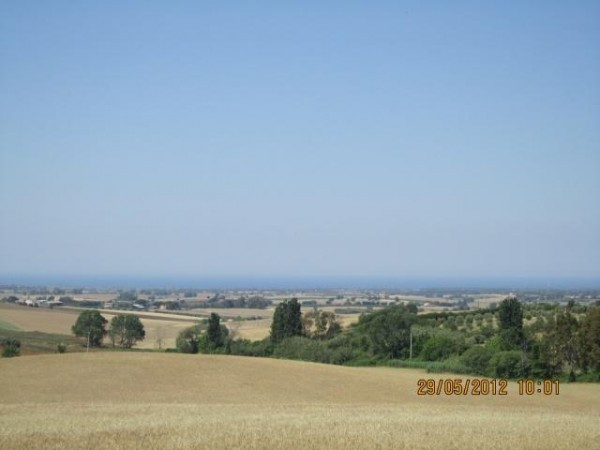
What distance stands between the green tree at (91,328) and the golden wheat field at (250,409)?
28.8m

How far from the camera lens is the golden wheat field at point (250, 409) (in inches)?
794

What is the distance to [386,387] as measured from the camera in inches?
1665

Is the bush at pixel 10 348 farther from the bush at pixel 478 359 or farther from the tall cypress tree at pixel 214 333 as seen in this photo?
the bush at pixel 478 359

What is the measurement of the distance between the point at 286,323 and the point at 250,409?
49.4m

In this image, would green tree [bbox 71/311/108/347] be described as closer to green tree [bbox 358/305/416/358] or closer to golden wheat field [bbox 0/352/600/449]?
golden wheat field [bbox 0/352/600/449]

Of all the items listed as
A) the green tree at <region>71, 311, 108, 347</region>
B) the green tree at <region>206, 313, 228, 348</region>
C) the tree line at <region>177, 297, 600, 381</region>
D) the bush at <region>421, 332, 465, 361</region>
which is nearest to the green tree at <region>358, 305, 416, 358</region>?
the tree line at <region>177, 297, 600, 381</region>

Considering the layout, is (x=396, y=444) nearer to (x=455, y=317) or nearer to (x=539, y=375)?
(x=539, y=375)

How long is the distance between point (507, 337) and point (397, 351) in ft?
42.1

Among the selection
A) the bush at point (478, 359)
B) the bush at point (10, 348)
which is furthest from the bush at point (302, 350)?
the bush at point (10, 348)

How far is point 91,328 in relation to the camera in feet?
260

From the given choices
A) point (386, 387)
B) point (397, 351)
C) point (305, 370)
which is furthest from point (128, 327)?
point (386, 387)

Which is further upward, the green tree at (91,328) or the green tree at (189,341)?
the green tree at (91,328)

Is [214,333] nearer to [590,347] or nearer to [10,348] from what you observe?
[10,348]
